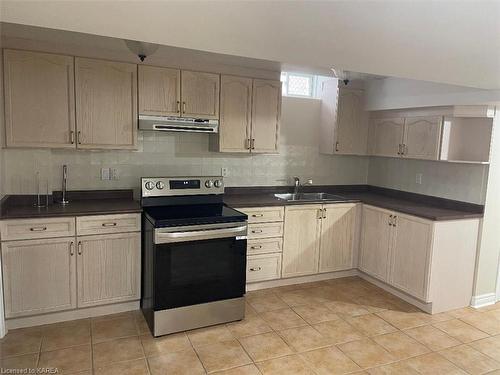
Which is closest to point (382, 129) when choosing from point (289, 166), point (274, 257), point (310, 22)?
point (289, 166)

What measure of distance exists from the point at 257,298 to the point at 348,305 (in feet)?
2.82

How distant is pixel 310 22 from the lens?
185 cm

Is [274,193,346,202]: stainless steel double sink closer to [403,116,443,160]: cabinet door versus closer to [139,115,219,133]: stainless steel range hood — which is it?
[403,116,443,160]: cabinet door

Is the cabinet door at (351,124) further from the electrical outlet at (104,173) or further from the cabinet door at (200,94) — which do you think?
the electrical outlet at (104,173)

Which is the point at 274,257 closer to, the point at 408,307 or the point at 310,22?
the point at 408,307

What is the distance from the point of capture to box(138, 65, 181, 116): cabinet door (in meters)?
3.23

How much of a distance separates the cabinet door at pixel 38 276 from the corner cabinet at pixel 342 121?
291cm

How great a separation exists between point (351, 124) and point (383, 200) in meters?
0.95

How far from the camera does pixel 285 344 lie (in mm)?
2762

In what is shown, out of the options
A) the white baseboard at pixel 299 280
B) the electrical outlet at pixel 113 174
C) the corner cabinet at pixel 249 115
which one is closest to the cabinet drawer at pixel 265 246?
the white baseboard at pixel 299 280

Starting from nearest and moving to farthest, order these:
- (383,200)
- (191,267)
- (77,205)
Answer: (191,267), (77,205), (383,200)

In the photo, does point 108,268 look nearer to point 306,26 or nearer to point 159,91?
point 159,91

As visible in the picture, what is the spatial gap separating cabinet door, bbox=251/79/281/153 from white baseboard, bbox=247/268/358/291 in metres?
1.36

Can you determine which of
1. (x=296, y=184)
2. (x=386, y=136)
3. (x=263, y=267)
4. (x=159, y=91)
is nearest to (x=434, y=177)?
(x=386, y=136)
